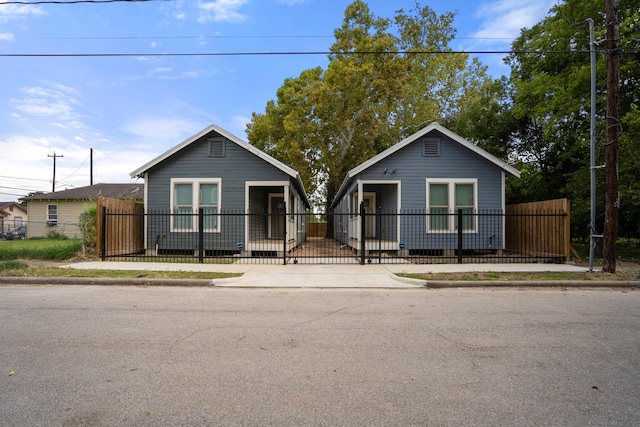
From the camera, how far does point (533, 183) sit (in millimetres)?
22156

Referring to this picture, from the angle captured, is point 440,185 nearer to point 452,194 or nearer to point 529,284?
point 452,194

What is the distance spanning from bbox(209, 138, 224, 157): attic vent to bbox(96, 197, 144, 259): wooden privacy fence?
3.57 m

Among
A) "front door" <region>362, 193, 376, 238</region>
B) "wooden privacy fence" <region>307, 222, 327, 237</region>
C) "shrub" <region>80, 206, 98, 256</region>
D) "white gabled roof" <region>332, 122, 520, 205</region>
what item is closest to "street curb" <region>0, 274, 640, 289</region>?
"shrub" <region>80, 206, 98, 256</region>

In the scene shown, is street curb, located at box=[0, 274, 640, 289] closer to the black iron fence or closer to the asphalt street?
the asphalt street

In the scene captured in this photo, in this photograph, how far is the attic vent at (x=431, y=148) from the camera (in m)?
15.2

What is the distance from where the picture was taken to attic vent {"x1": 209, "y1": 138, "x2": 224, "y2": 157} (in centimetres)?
1488

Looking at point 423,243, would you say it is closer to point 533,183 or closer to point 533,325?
point 533,325

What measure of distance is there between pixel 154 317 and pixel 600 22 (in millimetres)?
22171

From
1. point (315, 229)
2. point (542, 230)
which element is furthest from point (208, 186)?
point (315, 229)

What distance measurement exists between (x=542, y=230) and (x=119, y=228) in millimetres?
15422

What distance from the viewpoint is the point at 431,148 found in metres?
15.2

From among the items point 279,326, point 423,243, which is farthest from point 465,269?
point 279,326

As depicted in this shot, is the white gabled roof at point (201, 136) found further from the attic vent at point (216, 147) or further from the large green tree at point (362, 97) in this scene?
the large green tree at point (362, 97)

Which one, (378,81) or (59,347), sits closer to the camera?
(59,347)
